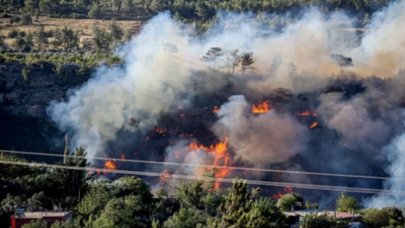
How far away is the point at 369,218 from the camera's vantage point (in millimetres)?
61188

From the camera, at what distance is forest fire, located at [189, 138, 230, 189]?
82.0 m

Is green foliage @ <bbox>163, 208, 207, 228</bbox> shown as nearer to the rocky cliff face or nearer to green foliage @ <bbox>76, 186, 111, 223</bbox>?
green foliage @ <bbox>76, 186, 111, 223</bbox>

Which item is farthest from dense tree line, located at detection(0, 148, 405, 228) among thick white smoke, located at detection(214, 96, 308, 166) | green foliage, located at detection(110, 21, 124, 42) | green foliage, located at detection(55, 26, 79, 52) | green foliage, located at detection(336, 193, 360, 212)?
green foliage, located at detection(110, 21, 124, 42)

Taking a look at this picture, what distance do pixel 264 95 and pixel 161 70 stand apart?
13.0m

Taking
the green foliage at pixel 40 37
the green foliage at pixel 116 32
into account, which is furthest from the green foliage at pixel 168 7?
the green foliage at pixel 40 37

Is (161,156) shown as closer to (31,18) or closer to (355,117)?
(355,117)

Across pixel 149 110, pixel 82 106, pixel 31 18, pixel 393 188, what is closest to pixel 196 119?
pixel 149 110

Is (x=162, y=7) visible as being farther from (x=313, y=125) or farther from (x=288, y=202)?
(x=288, y=202)

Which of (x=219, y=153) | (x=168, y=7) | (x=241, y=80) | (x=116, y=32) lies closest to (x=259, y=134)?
(x=219, y=153)

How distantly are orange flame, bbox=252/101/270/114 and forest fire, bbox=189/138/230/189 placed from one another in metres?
6.50

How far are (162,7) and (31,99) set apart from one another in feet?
159

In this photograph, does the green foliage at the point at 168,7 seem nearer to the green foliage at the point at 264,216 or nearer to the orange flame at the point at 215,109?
the orange flame at the point at 215,109

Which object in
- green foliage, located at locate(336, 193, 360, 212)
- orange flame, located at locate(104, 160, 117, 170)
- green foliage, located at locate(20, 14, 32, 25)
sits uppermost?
green foliage, located at locate(20, 14, 32, 25)

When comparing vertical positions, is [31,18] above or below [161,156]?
above
